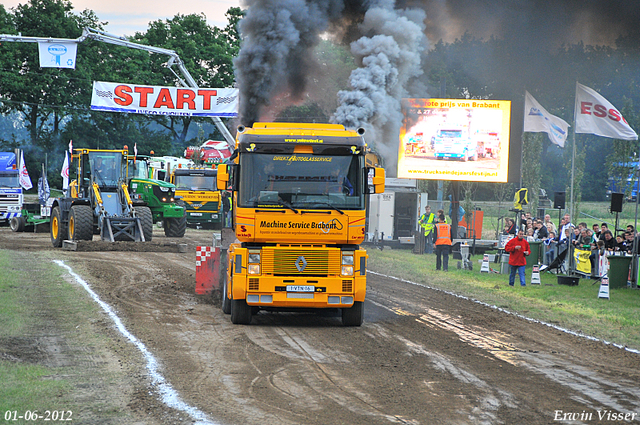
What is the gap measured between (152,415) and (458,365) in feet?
13.2

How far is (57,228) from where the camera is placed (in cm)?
2391

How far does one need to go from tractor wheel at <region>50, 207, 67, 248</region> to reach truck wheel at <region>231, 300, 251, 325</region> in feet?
46.2

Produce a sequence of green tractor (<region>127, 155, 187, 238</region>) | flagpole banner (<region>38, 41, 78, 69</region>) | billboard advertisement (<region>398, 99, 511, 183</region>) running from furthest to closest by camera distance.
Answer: flagpole banner (<region>38, 41, 78, 69</region>) → billboard advertisement (<region>398, 99, 511, 183</region>) → green tractor (<region>127, 155, 187, 238</region>)

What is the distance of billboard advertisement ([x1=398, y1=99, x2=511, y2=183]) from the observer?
97.4 ft

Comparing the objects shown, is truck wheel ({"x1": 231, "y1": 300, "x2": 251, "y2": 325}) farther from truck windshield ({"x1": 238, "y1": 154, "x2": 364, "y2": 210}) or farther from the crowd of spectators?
the crowd of spectators

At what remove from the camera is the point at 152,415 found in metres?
6.46

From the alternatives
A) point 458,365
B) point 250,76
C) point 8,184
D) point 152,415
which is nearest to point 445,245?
point 250,76

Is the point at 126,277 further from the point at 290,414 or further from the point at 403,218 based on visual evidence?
the point at 403,218

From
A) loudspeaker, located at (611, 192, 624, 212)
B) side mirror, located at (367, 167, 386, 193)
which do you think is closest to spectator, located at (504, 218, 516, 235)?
loudspeaker, located at (611, 192, 624, 212)

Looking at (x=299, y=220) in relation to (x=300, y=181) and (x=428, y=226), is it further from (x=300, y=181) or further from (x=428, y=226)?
(x=428, y=226)

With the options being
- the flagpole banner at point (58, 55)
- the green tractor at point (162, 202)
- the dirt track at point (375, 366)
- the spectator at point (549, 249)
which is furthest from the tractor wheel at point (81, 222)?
the spectator at point (549, 249)

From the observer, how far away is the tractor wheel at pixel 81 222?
22.8 metres

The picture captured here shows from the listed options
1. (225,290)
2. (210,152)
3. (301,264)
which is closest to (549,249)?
(225,290)

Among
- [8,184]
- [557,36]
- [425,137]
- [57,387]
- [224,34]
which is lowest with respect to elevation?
[57,387]
